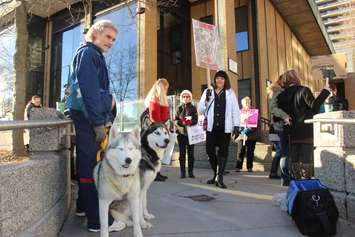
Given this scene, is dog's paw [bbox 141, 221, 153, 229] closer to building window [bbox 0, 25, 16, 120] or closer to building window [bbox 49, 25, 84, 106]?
building window [bbox 0, 25, 16, 120]

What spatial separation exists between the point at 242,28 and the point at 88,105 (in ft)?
50.7

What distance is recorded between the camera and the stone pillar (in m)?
4.36

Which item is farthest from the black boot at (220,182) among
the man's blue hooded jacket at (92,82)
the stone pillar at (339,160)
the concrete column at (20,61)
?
the concrete column at (20,61)

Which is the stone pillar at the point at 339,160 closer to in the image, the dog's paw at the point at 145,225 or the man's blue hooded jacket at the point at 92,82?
the dog's paw at the point at 145,225

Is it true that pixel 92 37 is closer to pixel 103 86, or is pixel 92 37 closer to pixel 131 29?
pixel 103 86

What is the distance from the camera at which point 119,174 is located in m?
3.44

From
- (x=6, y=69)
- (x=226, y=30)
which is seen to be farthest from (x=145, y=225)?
(x=6, y=69)

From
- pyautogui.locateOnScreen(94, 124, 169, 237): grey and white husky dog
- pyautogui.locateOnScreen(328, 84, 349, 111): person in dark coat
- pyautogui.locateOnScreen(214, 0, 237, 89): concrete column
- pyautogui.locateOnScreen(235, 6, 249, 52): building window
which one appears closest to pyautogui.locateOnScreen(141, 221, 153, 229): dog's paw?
pyautogui.locateOnScreen(94, 124, 169, 237): grey and white husky dog

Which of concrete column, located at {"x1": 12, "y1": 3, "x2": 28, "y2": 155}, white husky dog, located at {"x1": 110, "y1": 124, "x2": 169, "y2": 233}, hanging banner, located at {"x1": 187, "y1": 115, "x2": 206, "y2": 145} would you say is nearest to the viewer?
white husky dog, located at {"x1": 110, "y1": 124, "x2": 169, "y2": 233}

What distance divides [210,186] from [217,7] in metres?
9.14

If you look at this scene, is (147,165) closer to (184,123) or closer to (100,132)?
(100,132)

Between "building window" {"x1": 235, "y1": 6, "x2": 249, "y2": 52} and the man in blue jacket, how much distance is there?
47.6 ft

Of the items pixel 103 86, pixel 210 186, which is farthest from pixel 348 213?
pixel 103 86

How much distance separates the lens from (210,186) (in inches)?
265
